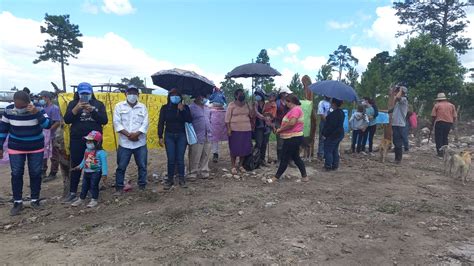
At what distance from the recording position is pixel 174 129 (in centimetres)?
615

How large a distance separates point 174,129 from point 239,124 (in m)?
1.42

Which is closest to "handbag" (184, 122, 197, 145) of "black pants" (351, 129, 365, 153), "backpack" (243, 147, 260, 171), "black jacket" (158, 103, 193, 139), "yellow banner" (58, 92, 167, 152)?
"black jacket" (158, 103, 193, 139)

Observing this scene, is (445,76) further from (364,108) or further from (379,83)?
(364,108)

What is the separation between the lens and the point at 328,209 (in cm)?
524

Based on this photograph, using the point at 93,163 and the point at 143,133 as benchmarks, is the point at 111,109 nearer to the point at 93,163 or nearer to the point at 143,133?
the point at 143,133

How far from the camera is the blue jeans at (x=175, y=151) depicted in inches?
244

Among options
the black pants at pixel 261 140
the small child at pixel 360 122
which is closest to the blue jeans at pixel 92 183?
the black pants at pixel 261 140

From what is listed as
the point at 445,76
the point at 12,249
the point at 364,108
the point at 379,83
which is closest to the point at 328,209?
the point at 12,249

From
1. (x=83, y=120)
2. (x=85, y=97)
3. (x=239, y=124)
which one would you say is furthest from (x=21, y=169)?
(x=239, y=124)

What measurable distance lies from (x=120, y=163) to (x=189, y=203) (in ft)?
4.24

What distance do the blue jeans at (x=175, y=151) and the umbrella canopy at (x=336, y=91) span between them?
9.73 feet

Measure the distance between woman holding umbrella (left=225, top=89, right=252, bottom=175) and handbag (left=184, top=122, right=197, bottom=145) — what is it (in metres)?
0.78

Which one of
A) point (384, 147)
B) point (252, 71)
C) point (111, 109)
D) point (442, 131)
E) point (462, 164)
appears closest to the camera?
point (111, 109)

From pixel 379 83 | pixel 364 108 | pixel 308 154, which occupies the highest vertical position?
pixel 379 83
